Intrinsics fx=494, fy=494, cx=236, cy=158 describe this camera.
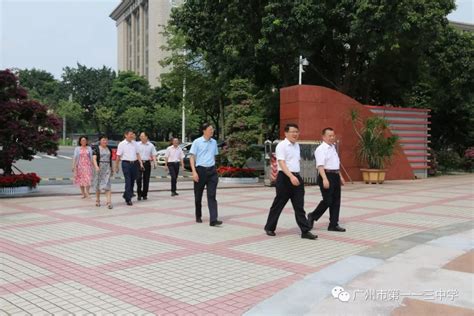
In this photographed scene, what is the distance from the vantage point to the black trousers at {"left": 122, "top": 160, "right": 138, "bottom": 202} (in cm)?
1134

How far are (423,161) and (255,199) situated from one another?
11.3m

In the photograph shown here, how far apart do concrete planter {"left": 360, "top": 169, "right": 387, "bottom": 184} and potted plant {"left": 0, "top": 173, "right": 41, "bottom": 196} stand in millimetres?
11079

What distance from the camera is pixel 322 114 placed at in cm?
1725

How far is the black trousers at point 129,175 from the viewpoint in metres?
11.3

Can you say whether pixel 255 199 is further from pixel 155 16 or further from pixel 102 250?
pixel 155 16

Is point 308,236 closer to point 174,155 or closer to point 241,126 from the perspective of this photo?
point 174,155

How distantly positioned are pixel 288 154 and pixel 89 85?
201ft

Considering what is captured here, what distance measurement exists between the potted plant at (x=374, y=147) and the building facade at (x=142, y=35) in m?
51.6

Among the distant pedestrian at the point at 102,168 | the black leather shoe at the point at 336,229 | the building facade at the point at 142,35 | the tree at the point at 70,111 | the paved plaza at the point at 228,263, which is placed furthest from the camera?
the building facade at the point at 142,35

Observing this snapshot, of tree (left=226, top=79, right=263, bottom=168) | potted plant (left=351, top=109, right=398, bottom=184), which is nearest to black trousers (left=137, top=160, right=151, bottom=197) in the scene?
tree (left=226, top=79, right=263, bottom=168)

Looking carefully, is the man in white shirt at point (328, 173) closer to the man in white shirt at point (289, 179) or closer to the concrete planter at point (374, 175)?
the man in white shirt at point (289, 179)

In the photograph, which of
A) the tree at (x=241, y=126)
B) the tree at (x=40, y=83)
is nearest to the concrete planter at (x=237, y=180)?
the tree at (x=241, y=126)

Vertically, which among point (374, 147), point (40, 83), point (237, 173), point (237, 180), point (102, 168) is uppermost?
point (40, 83)

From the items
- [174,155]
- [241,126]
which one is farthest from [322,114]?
[174,155]
